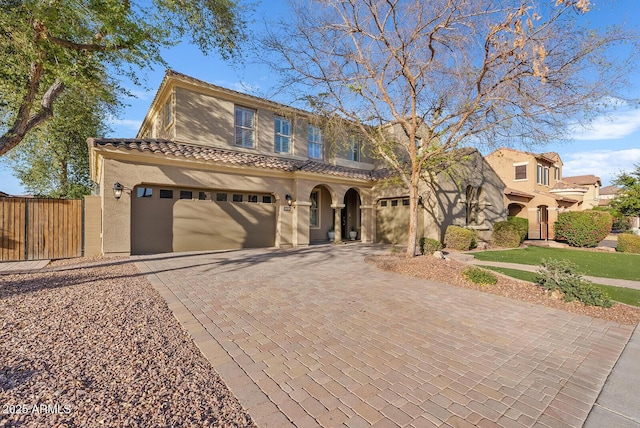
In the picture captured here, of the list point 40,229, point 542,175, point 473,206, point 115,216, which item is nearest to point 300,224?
point 115,216

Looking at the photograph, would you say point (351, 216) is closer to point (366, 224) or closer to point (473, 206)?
point (366, 224)

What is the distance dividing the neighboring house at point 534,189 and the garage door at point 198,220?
16862 millimetres

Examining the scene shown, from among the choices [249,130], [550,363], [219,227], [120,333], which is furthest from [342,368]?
[249,130]

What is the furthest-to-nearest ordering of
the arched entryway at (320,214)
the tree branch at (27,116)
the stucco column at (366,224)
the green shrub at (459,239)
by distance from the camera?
the arched entryway at (320,214) < the stucco column at (366,224) < the green shrub at (459,239) < the tree branch at (27,116)

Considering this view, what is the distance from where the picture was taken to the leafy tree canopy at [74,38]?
7605mm

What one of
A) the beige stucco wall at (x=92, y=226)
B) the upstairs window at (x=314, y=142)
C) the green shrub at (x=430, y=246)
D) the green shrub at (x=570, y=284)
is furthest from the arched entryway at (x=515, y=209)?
the beige stucco wall at (x=92, y=226)

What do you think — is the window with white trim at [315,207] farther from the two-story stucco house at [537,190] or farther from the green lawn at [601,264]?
the two-story stucco house at [537,190]

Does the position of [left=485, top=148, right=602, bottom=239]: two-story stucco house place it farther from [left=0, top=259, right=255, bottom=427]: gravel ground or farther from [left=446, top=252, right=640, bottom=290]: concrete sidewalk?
[left=0, top=259, right=255, bottom=427]: gravel ground

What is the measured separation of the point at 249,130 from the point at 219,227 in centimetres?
542

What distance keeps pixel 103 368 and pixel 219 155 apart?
1053 cm

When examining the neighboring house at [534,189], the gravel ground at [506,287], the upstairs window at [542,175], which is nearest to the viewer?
the gravel ground at [506,287]

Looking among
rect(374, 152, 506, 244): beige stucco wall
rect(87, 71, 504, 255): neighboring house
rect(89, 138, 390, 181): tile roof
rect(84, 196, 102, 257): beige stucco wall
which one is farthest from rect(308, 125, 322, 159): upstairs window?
rect(84, 196, 102, 257): beige stucco wall

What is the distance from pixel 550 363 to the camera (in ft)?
11.3

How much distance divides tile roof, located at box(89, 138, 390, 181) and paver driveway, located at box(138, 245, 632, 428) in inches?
239
